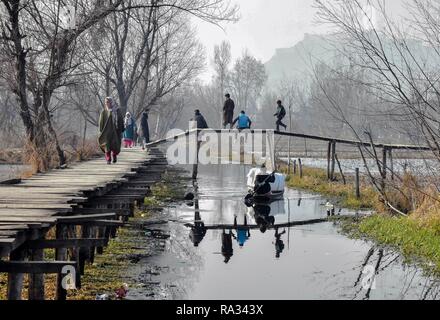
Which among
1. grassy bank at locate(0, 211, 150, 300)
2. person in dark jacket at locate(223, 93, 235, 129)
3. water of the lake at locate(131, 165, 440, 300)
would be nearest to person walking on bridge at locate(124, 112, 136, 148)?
person in dark jacket at locate(223, 93, 235, 129)

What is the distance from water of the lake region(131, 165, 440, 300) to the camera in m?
9.28

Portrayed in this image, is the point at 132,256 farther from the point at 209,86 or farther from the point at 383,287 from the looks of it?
the point at 209,86

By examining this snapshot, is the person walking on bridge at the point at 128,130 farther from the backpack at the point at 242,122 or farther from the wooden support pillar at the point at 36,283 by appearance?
the wooden support pillar at the point at 36,283

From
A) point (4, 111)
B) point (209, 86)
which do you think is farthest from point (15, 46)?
point (209, 86)

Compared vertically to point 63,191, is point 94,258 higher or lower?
lower

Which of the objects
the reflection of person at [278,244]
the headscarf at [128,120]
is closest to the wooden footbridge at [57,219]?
the reflection of person at [278,244]

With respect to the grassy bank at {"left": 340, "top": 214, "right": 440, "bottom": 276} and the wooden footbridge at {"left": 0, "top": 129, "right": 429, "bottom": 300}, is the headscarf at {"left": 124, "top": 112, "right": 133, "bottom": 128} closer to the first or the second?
the wooden footbridge at {"left": 0, "top": 129, "right": 429, "bottom": 300}

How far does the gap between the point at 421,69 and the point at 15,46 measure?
1143 centimetres

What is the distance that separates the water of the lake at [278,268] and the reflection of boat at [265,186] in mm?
4838

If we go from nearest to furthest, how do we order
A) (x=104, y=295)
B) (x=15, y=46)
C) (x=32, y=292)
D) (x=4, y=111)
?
1. (x=32, y=292)
2. (x=104, y=295)
3. (x=15, y=46)
4. (x=4, y=111)

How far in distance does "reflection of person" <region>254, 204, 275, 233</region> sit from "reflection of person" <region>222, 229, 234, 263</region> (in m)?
1.04

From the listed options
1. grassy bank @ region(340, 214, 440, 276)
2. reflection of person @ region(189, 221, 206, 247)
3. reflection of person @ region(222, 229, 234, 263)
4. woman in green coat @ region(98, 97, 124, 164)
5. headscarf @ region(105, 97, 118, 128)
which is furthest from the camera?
woman in green coat @ region(98, 97, 124, 164)
